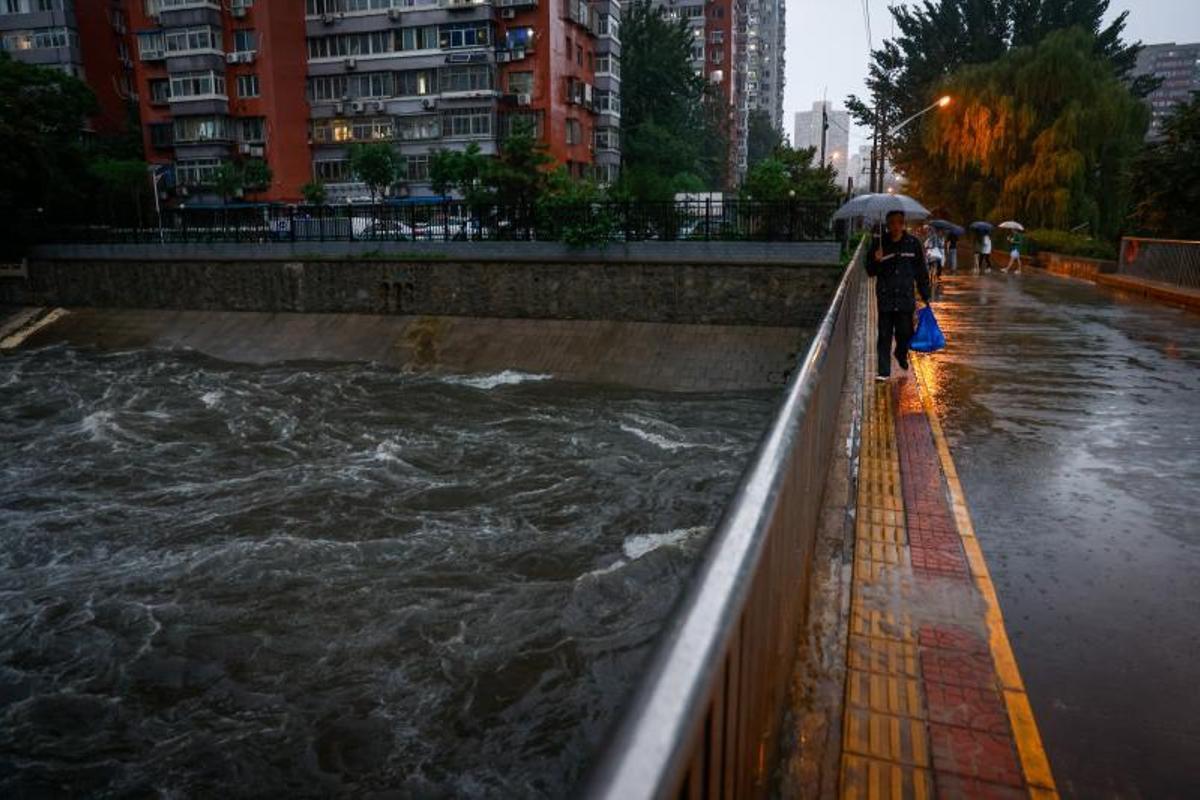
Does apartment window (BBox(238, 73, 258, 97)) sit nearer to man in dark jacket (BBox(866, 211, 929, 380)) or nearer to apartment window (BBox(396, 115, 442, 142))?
apartment window (BBox(396, 115, 442, 142))

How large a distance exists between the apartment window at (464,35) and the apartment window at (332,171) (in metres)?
9.06

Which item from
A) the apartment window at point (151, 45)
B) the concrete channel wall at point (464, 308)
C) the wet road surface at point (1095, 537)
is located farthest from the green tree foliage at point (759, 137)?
the wet road surface at point (1095, 537)

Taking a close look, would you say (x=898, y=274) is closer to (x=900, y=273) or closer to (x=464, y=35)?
(x=900, y=273)

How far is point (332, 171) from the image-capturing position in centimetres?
4584

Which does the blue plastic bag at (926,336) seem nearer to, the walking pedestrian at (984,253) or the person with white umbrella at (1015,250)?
the person with white umbrella at (1015,250)

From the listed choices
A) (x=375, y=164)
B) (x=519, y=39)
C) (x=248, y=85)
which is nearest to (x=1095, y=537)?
(x=375, y=164)

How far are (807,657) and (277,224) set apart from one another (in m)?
33.0

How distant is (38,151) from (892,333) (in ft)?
129

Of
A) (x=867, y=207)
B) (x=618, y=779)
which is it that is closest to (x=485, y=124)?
(x=867, y=207)

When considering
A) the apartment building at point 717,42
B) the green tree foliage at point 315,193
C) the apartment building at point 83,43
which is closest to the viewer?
the green tree foliage at point 315,193

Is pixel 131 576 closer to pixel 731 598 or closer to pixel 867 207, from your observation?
pixel 731 598

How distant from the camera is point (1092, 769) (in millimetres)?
2895

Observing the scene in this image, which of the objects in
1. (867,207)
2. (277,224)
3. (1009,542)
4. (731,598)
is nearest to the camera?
(731,598)

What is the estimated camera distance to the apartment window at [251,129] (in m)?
45.7
